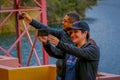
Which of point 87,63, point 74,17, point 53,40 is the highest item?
point 74,17

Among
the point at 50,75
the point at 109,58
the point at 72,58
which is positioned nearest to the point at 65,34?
the point at 72,58

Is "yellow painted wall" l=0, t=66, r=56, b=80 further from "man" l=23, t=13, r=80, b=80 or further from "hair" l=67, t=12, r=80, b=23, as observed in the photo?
"hair" l=67, t=12, r=80, b=23

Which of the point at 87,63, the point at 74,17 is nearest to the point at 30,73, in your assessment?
the point at 74,17

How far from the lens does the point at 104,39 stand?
45.4 metres

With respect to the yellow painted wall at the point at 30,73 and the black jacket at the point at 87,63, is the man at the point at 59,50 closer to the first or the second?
the black jacket at the point at 87,63

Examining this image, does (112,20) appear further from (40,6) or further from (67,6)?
(40,6)

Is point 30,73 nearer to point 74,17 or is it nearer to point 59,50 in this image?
point 74,17

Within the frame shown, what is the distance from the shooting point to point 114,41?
44156 millimetres

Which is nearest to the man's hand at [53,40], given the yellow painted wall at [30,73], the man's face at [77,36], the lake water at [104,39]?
the man's face at [77,36]

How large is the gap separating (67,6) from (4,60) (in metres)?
51.1

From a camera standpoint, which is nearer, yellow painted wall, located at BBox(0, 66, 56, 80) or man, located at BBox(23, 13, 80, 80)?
man, located at BBox(23, 13, 80, 80)

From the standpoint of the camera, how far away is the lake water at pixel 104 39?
1175 inches

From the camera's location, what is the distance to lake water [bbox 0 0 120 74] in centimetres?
2984

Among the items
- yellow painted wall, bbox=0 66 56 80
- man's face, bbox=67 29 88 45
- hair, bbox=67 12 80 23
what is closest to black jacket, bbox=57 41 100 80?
man's face, bbox=67 29 88 45
